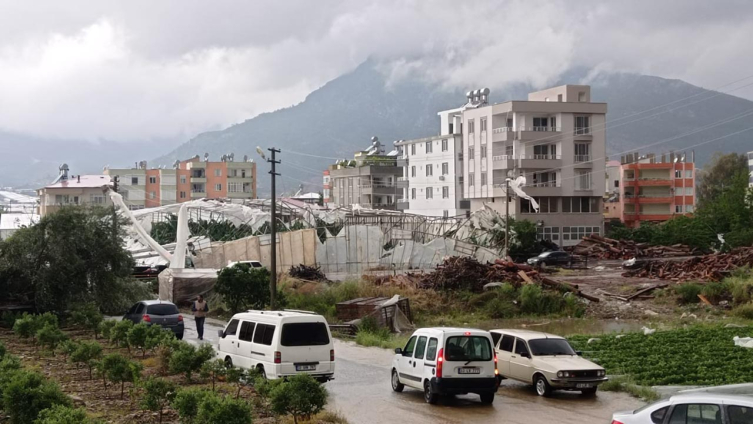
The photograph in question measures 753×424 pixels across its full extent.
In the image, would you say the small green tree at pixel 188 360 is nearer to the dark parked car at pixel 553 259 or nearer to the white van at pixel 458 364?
the white van at pixel 458 364

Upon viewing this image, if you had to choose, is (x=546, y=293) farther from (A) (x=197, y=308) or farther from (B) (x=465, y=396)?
(B) (x=465, y=396)

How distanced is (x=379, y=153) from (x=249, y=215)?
7093cm

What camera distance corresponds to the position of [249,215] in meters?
69.2

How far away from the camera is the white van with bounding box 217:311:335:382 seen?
1978 centimetres

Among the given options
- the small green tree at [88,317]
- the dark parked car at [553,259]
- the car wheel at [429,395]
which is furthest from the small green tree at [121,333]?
the dark parked car at [553,259]

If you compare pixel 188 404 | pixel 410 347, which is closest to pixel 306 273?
pixel 410 347

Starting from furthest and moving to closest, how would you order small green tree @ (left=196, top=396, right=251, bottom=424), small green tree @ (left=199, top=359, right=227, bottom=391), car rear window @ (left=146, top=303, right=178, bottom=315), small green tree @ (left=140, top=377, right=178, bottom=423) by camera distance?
car rear window @ (left=146, top=303, right=178, bottom=315) → small green tree @ (left=199, top=359, right=227, bottom=391) → small green tree @ (left=140, top=377, right=178, bottom=423) → small green tree @ (left=196, top=396, right=251, bottom=424)

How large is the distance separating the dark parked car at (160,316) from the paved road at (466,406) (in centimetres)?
1010

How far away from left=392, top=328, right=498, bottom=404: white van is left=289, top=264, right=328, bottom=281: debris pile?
30813 millimetres

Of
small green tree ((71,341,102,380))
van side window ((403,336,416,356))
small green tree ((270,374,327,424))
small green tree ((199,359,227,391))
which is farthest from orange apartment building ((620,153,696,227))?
small green tree ((270,374,327,424))

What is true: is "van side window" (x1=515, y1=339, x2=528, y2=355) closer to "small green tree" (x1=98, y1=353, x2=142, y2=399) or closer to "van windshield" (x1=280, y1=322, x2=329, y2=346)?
"van windshield" (x1=280, y1=322, x2=329, y2=346)

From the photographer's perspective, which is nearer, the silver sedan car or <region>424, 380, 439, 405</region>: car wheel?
the silver sedan car

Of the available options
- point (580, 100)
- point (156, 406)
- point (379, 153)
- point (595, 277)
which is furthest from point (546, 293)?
point (379, 153)

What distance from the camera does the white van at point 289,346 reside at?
779 inches
